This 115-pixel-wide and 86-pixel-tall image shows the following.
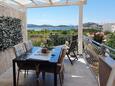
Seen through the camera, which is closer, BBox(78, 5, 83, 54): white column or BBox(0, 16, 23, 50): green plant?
BBox(0, 16, 23, 50): green plant

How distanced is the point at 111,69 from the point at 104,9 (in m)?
19.2

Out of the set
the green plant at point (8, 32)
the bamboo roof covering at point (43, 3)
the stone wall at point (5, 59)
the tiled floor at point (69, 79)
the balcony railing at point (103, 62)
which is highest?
the bamboo roof covering at point (43, 3)

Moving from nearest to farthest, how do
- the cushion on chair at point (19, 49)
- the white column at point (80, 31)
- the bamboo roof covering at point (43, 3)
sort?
the cushion on chair at point (19, 49) → the bamboo roof covering at point (43, 3) → the white column at point (80, 31)

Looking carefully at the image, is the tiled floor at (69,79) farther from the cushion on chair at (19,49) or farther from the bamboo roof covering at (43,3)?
the bamboo roof covering at (43,3)

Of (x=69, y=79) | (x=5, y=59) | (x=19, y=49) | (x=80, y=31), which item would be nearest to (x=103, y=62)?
(x=69, y=79)

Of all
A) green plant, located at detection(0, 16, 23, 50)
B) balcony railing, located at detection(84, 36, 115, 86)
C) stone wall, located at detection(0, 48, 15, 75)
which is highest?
green plant, located at detection(0, 16, 23, 50)

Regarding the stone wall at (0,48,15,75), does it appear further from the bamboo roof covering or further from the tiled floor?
the bamboo roof covering

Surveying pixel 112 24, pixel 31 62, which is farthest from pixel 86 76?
pixel 112 24

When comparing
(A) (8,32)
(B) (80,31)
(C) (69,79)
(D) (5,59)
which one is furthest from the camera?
(B) (80,31)

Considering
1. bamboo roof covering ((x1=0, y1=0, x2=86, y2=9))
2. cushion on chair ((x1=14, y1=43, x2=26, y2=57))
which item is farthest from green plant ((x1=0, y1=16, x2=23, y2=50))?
bamboo roof covering ((x1=0, y1=0, x2=86, y2=9))

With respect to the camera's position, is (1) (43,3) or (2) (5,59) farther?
(1) (43,3)

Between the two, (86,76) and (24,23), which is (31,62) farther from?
(24,23)

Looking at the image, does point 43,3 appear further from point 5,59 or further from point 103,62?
point 103,62

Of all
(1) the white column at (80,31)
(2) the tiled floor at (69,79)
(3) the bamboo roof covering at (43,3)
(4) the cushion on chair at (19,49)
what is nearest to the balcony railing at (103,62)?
(2) the tiled floor at (69,79)
